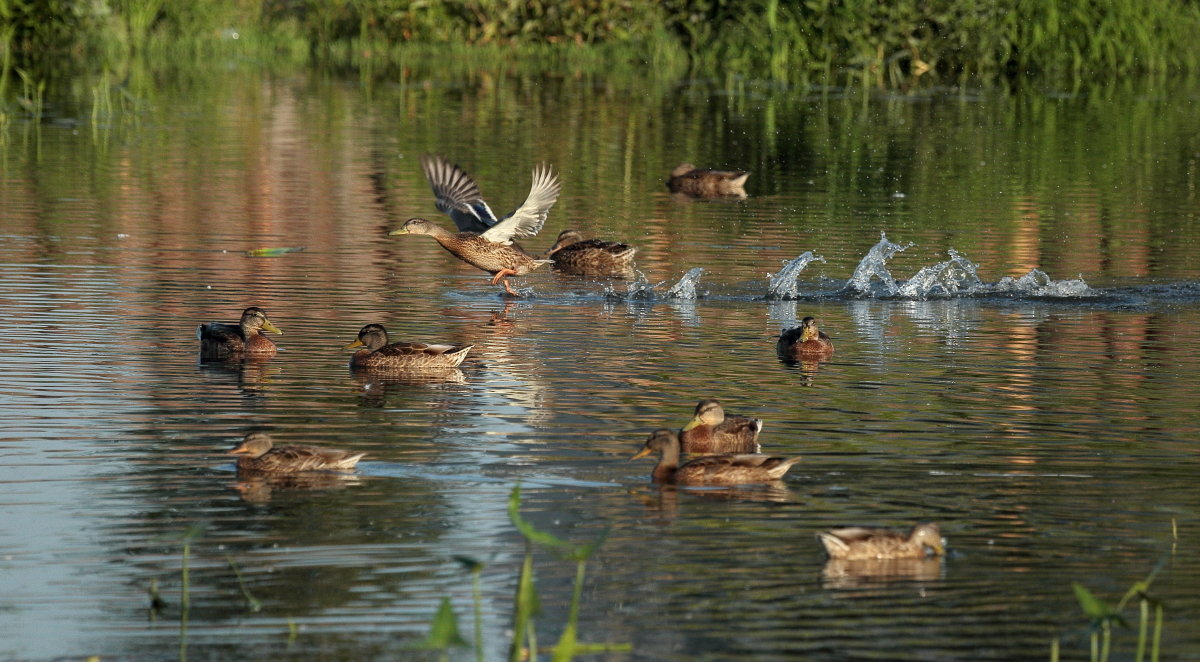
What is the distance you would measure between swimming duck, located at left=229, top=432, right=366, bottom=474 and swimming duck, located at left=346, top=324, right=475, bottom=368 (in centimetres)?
301

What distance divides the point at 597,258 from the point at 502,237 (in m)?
1.23

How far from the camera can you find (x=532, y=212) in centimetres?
1777

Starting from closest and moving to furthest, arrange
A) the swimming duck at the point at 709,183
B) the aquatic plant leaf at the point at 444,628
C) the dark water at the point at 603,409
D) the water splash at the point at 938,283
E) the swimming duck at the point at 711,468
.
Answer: the aquatic plant leaf at the point at 444,628
the dark water at the point at 603,409
the swimming duck at the point at 711,468
the water splash at the point at 938,283
the swimming duck at the point at 709,183

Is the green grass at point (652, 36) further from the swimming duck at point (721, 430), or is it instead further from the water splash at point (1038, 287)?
the swimming duck at point (721, 430)

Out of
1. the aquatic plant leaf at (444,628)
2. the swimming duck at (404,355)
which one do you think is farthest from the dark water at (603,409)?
the aquatic plant leaf at (444,628)

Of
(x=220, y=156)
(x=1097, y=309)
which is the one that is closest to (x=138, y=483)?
(x=1097, y=309)

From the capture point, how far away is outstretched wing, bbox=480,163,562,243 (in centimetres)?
1745

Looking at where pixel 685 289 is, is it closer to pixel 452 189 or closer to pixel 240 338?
pixel 452 189

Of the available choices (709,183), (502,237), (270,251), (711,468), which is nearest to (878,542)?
(711,468)

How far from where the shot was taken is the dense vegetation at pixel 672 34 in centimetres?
4122

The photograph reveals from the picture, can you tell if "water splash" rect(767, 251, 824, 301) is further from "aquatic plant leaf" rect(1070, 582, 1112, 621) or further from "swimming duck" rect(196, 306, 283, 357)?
"aquatic plant leaf" rect(1070, 582, 1112, 621)

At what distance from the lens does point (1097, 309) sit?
16.5 m

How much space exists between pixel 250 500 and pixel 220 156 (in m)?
18.6

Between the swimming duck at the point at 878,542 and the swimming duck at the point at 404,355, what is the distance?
199 inches
